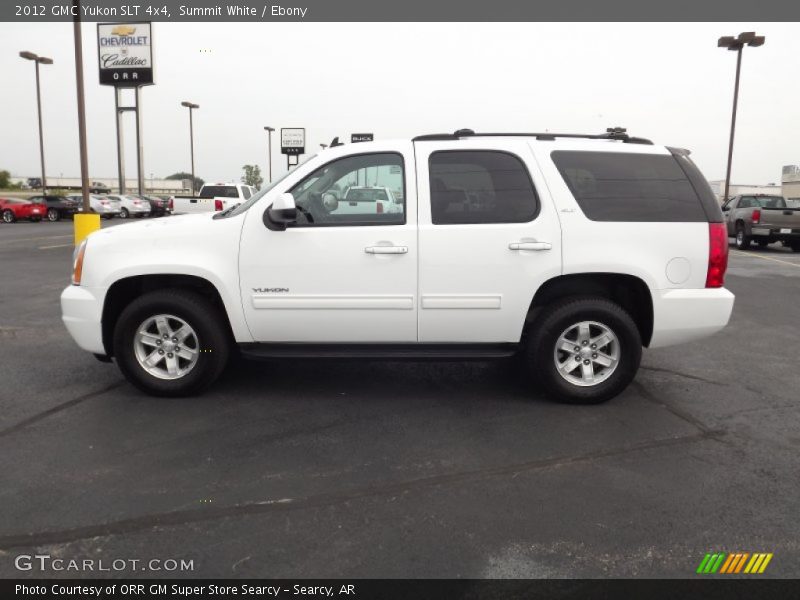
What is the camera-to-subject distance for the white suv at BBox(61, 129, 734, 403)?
469cm

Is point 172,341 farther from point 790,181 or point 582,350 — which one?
point 790,181

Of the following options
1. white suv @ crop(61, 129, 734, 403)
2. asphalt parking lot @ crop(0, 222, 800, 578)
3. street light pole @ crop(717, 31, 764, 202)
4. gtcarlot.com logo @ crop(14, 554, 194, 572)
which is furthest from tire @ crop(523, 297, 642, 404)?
street light pole @ crop(717, 31, 764, 202)

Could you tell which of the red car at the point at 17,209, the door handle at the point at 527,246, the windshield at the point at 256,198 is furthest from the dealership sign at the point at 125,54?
the door handle at the point at 527,246

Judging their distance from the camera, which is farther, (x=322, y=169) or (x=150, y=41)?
(x=150, y=41)

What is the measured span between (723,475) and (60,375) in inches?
201

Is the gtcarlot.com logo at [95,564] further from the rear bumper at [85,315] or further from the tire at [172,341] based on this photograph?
the rear bumper at [85,315]

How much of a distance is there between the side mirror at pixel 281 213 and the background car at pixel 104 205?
3350 centimetres

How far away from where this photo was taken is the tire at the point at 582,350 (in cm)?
477

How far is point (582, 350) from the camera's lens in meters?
4.88

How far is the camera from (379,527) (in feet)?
10.1

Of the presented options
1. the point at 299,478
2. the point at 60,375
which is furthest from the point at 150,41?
the point at 299,478

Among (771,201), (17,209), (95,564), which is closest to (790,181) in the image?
(771,201)

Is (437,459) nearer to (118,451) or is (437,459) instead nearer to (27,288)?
(118,451)

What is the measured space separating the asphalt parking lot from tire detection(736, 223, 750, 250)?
51.4 feet
